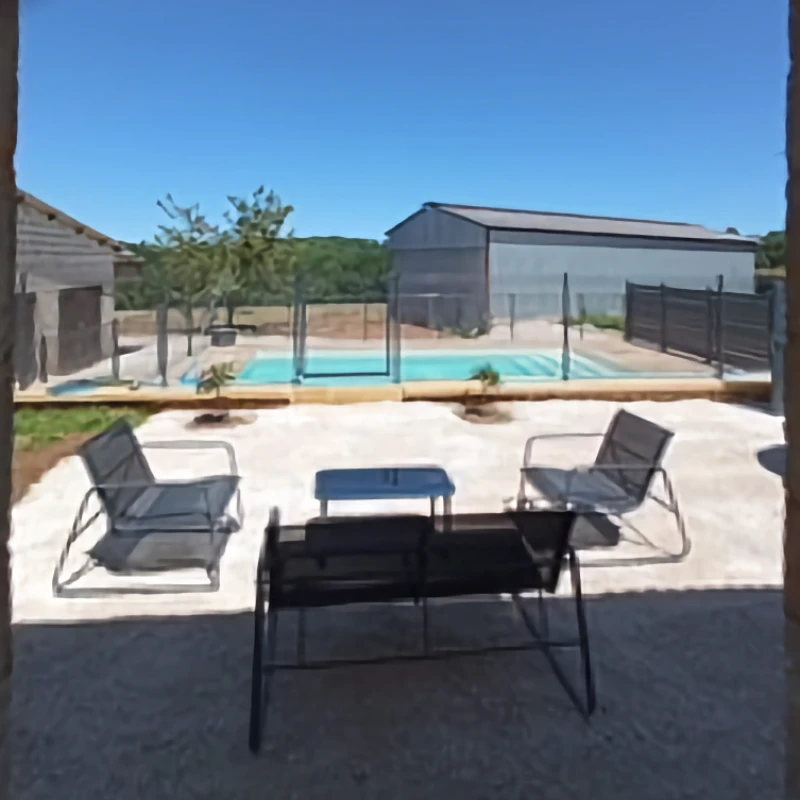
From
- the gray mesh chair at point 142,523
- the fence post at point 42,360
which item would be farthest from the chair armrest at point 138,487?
the fence post at point 42,360

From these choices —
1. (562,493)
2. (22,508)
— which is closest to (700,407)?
(562,493)

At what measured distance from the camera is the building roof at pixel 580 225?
77.7 feet

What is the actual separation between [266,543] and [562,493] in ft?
6.32

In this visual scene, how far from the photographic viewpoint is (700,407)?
925 centimetres

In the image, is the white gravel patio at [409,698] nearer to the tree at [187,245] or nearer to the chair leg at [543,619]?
the chair leg at [543,619]

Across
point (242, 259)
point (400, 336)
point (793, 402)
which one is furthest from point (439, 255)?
point (793, 402)

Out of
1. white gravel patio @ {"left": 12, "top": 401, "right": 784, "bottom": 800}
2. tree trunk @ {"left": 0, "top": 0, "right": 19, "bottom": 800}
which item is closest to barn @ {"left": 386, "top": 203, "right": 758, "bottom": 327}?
white gravel patio @ {"left": 12, "top": 401, "right": 784, "bottom": 800}

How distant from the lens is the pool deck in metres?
9.20

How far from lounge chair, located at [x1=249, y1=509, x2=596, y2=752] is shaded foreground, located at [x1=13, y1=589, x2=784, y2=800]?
0.12m

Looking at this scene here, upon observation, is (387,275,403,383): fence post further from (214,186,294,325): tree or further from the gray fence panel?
(214,186,294,325): tree

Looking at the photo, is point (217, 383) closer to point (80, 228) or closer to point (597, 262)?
point (80, 228)

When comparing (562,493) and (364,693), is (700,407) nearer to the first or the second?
(562,493)

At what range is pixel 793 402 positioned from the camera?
111cm

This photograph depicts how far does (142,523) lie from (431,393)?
625cm
